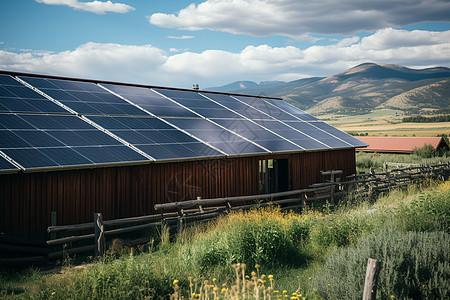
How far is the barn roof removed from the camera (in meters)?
10.4

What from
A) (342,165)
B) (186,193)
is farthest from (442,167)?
(186,193)

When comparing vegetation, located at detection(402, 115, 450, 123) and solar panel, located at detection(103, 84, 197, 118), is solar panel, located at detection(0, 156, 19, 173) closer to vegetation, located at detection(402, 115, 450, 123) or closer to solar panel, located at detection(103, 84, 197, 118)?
solar panel, located at detection(103, 84, 197, 118)

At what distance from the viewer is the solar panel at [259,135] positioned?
15.7 m

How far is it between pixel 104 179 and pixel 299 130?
1122cm

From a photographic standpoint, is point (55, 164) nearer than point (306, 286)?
No

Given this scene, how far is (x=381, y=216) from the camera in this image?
34.0 ft

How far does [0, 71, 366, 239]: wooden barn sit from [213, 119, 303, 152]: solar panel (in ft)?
0.21

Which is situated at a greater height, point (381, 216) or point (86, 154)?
point (86, 154)

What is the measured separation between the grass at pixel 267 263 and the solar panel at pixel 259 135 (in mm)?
4929

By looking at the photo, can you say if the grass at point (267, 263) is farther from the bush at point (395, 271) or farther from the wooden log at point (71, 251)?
the wooden log at point (71, 251)

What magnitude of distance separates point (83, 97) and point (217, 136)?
18.2 feet

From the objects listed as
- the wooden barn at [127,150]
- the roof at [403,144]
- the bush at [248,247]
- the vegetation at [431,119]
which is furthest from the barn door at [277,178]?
the vegetation at [431,119]

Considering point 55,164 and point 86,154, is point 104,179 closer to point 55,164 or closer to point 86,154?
point 86,154

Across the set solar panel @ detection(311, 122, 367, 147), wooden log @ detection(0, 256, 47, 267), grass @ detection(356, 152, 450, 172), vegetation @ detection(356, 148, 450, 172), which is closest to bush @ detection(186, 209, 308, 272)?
wooden log @ detection(0, 256, 47, 267)
